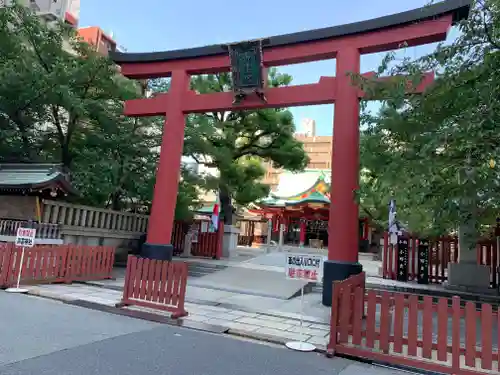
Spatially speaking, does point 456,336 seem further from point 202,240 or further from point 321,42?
point 202,240

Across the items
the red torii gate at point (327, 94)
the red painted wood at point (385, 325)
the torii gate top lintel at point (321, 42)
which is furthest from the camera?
the red torii gate at point (327, 94)

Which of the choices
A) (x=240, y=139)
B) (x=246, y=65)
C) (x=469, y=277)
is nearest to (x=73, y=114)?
(x=246, y=65)

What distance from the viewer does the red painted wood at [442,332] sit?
15.0 feet

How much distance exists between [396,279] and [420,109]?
802 cm

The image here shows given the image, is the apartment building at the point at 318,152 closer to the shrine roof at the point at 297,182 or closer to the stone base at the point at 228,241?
the shrine roof at the point at 297,182

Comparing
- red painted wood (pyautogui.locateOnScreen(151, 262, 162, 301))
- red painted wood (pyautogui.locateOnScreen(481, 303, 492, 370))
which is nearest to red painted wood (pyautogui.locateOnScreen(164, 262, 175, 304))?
red painted wood (pyautogui.locateOnScreen(151, 262, 162, 301))

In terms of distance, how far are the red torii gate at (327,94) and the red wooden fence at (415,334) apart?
8.86 ft

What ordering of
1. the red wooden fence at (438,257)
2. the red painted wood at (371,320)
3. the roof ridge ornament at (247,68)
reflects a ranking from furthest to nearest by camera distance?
the red wooden fence at (438,257), the roof ridge ornament at (247,68), the red painted wood at (371,320)

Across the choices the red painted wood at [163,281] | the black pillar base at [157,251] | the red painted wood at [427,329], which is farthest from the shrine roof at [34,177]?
the red painted wood at [427,329]

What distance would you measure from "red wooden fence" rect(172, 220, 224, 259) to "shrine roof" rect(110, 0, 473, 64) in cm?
770

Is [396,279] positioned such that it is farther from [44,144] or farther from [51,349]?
[44,144]

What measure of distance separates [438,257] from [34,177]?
42.7ft

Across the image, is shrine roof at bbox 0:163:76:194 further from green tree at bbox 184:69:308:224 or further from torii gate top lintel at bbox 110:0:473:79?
green tree at bbox 184:69:308:224

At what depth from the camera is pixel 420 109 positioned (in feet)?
20.8
